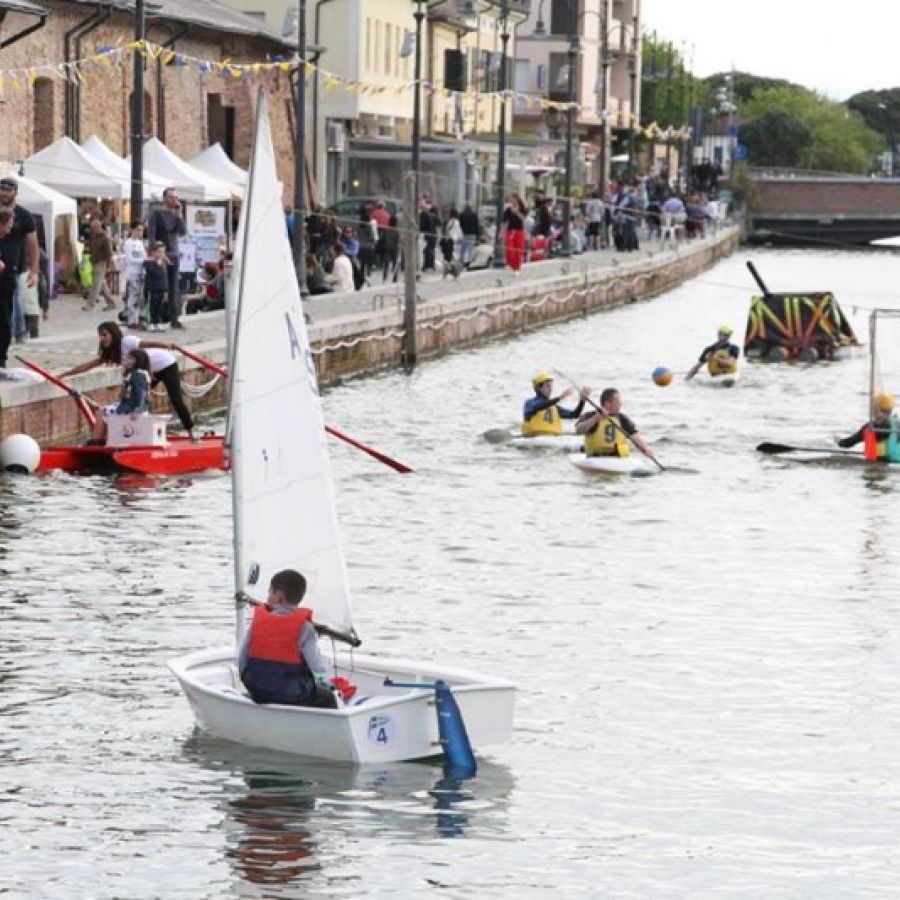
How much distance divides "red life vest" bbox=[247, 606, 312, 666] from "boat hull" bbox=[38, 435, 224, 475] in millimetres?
13365

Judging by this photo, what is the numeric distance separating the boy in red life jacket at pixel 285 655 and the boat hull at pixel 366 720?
110mm

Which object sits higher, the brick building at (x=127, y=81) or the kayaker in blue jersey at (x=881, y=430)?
the brick building at (x=127, y=81)

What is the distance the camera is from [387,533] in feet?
94.6

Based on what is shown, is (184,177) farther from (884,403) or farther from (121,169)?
→ (884,403)

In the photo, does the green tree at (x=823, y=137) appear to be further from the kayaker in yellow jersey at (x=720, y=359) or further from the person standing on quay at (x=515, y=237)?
the kayaker in yellow jersey at (x=720, y=359)

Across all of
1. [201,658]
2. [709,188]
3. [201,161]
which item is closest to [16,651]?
[201,658]

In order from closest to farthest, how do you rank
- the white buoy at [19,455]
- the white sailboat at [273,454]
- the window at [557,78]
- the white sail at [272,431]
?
the white sailboat at [273,454], the white sail at [272,431], the white buoy at [19,455], the window at [557,78]

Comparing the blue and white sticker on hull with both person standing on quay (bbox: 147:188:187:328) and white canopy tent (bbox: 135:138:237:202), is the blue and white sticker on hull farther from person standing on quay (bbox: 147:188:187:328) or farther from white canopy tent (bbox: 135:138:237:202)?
white canopy tent (bbox: 135:138:237:202)

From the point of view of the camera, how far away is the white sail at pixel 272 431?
62.5ft

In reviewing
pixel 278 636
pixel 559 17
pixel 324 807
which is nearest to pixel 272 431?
pixel 278 636

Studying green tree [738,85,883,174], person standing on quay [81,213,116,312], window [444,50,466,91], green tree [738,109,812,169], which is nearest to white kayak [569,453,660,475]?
person standing on quay [81,213,116,312]

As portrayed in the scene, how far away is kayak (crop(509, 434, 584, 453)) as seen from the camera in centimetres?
3566

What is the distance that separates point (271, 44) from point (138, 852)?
177ft

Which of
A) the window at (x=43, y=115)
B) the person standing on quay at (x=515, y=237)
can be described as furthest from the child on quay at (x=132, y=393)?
the person standing on quay at (x=515, y=237)
